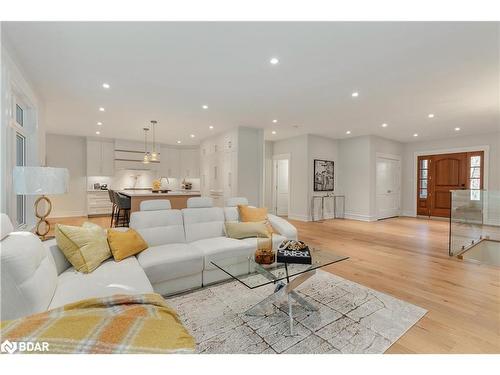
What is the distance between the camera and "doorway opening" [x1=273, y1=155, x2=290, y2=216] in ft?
27.5

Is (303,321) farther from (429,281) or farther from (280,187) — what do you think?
(280,187)

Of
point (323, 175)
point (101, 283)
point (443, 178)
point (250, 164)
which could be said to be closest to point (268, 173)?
point (323, 175)

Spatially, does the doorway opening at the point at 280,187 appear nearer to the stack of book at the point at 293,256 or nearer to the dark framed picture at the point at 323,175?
the dark framed picture at the point at 323,175

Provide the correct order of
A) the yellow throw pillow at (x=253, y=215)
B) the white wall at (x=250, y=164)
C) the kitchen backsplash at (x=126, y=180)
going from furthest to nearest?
the kitchen backsplash at (x=126, y=180), the white wall at (x=250, y=164), the yellow throw pillow at (x=253, y=215)

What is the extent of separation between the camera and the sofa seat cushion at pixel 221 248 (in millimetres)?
2529

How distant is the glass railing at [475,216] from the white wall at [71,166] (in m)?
9.66

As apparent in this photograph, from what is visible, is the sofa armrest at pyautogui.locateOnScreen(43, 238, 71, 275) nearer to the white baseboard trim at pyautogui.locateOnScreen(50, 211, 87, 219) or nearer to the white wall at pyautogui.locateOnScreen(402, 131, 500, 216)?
the white baseboard trim at pyautogui.locateOnScreen(50, 211, 87, 219)

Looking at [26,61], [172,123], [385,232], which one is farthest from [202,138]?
[385,232]

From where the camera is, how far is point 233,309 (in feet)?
7.15

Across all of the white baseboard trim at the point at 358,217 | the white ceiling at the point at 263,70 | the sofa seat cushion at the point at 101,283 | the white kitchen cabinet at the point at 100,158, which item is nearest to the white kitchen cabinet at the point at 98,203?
the white kitchen cabinet at the point at 100,158

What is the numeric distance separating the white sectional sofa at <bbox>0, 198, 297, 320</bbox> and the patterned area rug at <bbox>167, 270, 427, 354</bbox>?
32 cm

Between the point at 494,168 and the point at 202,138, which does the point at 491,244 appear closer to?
the point at 494,168

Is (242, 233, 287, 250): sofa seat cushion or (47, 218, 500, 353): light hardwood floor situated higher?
(242, 233, 287, 250): sofa seat cushion

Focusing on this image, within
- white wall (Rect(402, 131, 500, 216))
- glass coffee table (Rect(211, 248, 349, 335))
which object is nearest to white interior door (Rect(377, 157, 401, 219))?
white wall (Rect(402, 131, 500, 216))
